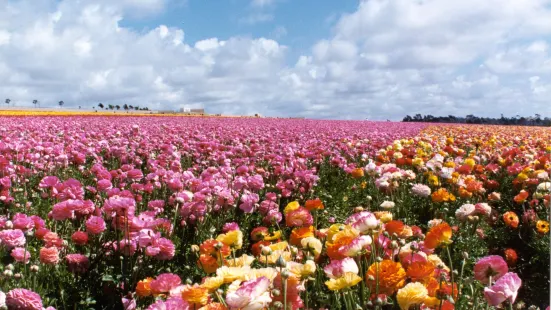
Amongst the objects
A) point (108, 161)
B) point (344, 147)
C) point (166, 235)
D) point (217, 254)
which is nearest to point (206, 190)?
point (166, 235)

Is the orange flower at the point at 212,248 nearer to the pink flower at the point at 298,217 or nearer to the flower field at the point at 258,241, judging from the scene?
the flower field at the point at 258,241

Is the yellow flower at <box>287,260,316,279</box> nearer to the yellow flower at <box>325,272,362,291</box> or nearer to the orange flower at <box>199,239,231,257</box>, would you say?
the yellow flower at <box>325,272,362,291</box>

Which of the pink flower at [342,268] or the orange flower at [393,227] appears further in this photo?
the orange flower at [393,227]

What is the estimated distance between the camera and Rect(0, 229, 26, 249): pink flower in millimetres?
2525

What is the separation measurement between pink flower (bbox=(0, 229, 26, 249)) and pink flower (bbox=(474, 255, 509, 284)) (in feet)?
7.03

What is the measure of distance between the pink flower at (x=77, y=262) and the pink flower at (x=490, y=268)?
204cm

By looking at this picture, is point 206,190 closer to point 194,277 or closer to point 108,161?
point 194,277

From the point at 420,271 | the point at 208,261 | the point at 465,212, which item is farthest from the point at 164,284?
the point at 465,212

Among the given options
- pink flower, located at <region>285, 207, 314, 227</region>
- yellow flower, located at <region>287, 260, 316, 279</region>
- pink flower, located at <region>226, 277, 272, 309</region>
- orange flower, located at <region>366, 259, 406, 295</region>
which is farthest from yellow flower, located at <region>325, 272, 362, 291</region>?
pink flower, located at <region>285, 207, 314, 227</region>

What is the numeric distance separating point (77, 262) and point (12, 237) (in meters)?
0.39

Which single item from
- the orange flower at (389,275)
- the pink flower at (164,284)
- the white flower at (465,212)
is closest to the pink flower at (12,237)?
the pink flower at (164,284)

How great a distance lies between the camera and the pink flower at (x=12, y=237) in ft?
8.29

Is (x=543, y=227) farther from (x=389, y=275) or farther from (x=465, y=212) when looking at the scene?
(x=389, y=275)

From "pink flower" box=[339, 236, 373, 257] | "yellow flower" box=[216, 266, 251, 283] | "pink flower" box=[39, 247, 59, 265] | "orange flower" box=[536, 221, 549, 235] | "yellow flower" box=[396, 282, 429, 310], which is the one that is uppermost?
"pink flower" box=[339, 236, 373, 257]
